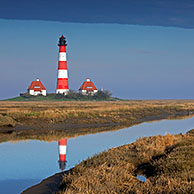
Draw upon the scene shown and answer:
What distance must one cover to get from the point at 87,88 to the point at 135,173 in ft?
306

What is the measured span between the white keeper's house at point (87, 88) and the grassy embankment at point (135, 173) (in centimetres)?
8915

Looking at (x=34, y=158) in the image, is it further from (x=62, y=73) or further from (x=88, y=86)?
(x=88, y=86)

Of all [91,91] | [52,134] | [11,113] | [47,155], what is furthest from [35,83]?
[47,155]

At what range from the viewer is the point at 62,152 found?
72.6ft

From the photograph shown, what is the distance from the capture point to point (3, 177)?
15.2 metres

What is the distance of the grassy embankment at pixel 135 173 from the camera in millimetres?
9359

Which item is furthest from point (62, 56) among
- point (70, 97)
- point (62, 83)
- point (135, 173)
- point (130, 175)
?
point (130, 175)

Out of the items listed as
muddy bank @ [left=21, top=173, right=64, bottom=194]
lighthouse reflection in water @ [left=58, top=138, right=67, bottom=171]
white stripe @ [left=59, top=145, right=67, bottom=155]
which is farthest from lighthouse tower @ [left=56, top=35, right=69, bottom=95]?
muddy bank @ [left=21, top=173, right=64, bottom=194]

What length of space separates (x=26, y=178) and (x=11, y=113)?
85.0 feet

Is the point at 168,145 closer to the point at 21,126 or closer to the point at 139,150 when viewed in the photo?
the point at 139,150

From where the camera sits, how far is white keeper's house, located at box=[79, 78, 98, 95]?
105750 mm

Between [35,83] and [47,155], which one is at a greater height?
[35,83]

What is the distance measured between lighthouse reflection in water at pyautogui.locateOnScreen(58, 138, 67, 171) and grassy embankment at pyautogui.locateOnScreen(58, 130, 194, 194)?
10.4ft

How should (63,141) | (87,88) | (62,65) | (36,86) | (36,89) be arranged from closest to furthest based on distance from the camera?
(63,141)
(62,65)
(36,86)
(36,89)
(87,88)
